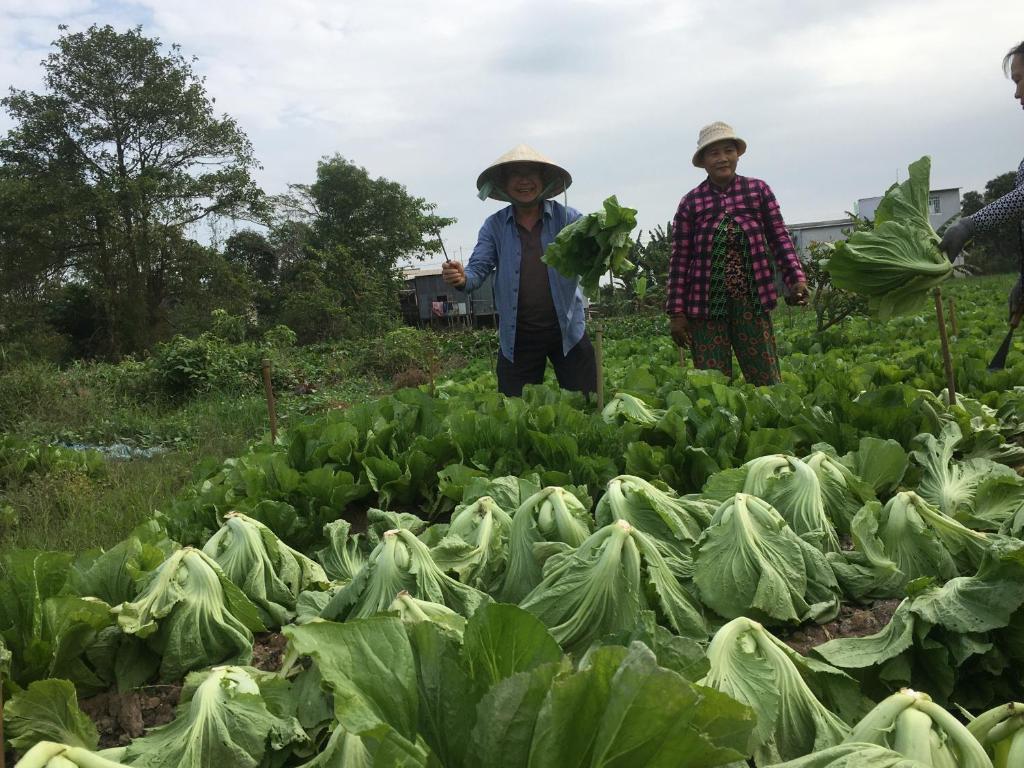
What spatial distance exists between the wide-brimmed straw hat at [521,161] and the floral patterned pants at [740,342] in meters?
1.35

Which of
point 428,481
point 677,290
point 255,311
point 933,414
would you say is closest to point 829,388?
point 933,414

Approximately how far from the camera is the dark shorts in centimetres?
519

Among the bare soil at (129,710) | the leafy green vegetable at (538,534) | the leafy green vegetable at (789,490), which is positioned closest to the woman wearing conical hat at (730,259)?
the leafy green vegetable at (789,490)

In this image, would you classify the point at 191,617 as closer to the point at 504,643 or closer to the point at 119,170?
the point at 504,643

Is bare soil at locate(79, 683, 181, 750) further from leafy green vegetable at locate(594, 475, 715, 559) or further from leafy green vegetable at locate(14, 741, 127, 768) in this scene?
leafy green vegetable at locate(594, 475, 715, 559)

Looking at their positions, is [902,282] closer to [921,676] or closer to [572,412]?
[572,412]

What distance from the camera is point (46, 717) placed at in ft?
5.31

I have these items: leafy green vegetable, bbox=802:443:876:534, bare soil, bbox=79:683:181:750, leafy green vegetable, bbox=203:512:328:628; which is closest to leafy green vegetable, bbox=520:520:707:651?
leafy green vegetable, bbox=802:443:876:534

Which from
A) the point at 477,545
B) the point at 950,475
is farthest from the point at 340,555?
the point at 950,475

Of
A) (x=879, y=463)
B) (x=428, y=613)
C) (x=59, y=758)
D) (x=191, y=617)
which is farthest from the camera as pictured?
(x=879, y=463)

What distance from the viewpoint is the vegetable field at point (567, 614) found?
46.8 inches

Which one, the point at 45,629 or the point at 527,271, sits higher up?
the point at 527,271

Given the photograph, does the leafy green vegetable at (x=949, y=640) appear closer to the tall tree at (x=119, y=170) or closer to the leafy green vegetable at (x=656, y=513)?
the leafy green vegetable at (x=656, y=513)

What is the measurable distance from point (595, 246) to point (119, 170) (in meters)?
30.6
